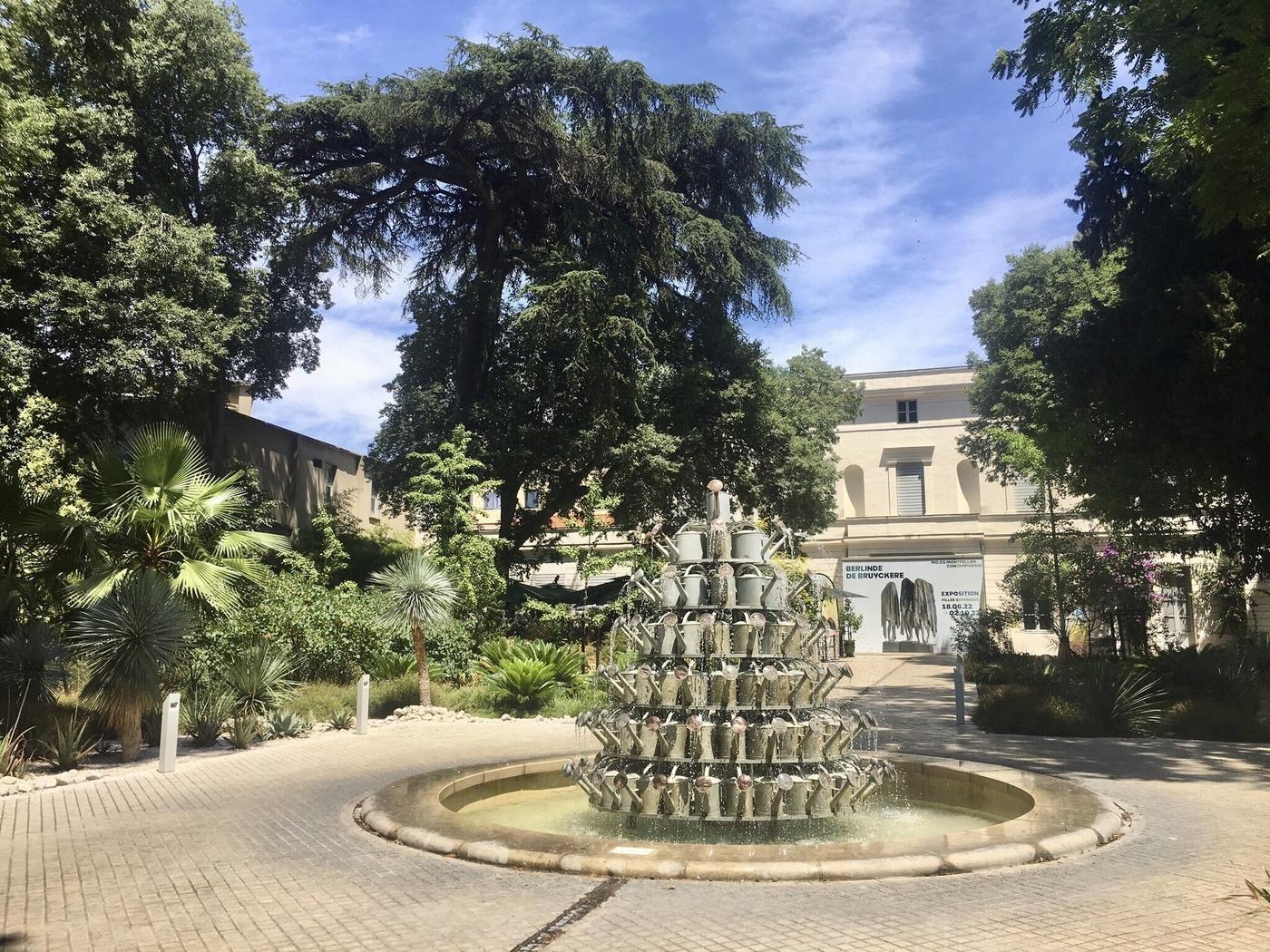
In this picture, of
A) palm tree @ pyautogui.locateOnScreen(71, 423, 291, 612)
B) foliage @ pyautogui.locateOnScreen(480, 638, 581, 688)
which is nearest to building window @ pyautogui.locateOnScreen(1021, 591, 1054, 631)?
foliage @ pyautogui.locateOnScreen(480, 638, 581, 688)

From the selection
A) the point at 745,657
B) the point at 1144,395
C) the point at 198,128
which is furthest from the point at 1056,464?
the point at 198,128

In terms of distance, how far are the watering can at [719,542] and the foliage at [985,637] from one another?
1996 cm

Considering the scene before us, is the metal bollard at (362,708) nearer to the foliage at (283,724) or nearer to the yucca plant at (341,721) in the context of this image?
the yucca plant at (341,721)

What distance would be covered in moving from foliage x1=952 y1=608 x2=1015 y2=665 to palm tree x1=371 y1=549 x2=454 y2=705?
16158 mm

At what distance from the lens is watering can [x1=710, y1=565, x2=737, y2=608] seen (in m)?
8.53

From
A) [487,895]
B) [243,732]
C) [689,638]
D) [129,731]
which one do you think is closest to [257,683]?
[243,732]

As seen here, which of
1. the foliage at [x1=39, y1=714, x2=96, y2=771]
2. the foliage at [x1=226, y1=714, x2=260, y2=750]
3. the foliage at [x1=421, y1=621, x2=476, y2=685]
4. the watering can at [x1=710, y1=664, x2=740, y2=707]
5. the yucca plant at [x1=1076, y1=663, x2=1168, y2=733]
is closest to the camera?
the watering can at [x1=710, y1=664, x2=740, y2=707]

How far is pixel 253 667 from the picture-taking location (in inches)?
578

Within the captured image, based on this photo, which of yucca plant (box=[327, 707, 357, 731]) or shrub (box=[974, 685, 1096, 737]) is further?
yucca plant (box=[327, 707, 357, 731])

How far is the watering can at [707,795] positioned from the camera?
24.7 ft

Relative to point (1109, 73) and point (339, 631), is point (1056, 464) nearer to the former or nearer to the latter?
point (1109, 73)

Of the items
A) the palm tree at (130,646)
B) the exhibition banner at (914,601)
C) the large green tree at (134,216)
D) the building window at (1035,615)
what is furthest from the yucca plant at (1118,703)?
the exhibition banner at (914,601)

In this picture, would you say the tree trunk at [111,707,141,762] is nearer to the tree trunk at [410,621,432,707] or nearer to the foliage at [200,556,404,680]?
the foliage at [200,556,404,680]

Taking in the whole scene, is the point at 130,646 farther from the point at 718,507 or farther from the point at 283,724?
the point at 718,507
